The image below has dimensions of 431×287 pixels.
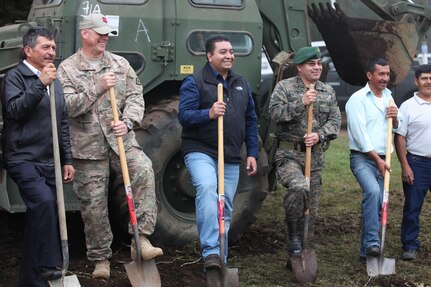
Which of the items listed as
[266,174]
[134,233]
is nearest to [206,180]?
[134,233]

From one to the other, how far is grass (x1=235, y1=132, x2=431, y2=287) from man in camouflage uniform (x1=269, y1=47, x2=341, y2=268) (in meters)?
0.33

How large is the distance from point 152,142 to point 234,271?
154cm

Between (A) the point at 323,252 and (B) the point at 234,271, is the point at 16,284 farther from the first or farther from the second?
(A) the point at 323,252

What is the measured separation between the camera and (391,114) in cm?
694

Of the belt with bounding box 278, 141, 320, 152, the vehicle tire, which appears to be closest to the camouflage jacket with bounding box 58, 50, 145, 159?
the vehicle tire

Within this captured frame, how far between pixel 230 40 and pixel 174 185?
4.76 ft

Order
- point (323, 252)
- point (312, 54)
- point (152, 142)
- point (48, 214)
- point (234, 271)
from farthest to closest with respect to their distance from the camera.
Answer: point (323, 252) → point (152, 142) → point (312, 54) → point (234, 271) → point (48, 214)

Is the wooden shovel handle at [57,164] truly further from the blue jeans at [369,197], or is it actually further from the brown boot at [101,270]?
the blue jeans at [369,197]

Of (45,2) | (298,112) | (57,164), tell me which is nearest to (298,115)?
(298,112)

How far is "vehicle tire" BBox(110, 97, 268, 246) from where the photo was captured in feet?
23.2

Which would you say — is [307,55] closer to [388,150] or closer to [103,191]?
[388,150]

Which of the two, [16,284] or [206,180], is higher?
[206,180]

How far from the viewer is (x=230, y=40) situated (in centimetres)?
760

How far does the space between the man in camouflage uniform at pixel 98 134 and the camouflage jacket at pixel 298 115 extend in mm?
1153
